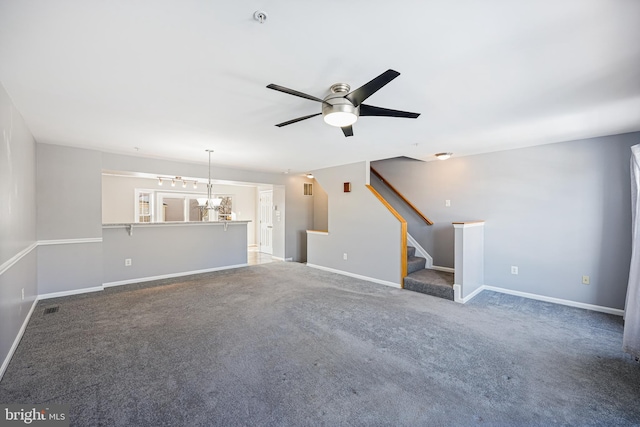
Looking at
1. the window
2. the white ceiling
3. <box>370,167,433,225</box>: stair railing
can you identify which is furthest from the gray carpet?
the window

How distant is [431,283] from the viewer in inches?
168

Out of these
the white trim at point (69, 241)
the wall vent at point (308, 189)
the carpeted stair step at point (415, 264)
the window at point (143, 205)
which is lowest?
the carpeted stair step at point (415, 264)

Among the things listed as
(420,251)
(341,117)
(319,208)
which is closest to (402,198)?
(420,251)

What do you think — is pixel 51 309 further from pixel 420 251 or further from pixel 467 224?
pixel 420 251

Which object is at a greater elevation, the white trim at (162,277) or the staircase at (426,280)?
the staircase at (426,280)

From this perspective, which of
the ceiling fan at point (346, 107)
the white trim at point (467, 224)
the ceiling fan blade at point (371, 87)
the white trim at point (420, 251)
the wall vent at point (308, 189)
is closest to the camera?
the ceiling fan blade at point (371, 87)

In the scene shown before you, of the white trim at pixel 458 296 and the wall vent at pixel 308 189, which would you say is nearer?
the white trim at pixel 458 296

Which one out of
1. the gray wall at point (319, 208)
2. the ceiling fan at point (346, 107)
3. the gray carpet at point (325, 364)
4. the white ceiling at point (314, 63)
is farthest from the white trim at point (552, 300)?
the gray wall at point (319, 208)

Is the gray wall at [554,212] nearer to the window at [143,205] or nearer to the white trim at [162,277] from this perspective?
the white trim at [162,277]

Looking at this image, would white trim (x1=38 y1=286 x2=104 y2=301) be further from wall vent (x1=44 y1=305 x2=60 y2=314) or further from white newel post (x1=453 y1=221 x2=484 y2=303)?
white newel post (x1=453 y1=221 x2=484 y2=303)

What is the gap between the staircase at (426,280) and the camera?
4.09 meters

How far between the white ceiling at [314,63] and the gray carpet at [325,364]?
7.70 feet

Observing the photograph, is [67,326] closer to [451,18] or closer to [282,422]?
[282,422]

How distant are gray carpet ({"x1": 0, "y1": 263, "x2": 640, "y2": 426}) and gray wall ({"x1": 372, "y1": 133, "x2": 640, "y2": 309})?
1.54 feet
